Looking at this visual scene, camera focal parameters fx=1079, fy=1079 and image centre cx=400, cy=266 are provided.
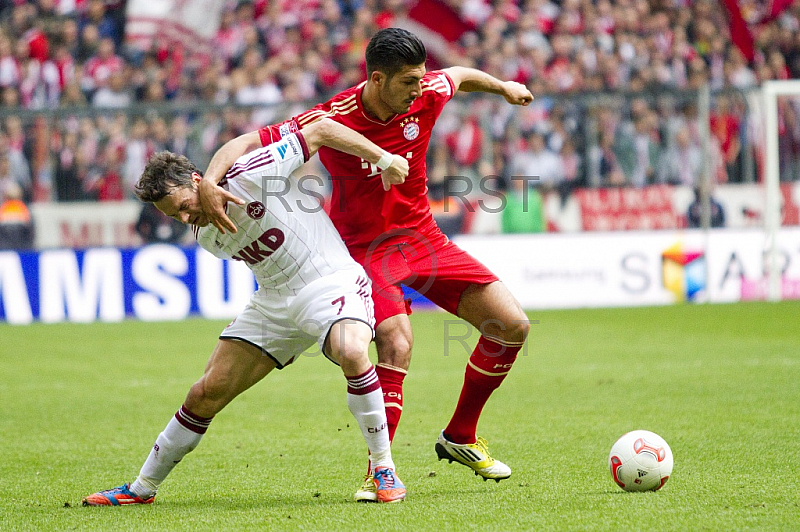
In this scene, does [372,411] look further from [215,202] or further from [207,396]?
[215,202]

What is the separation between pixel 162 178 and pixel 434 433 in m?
2.76

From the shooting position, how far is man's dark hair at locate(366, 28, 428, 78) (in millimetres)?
4875

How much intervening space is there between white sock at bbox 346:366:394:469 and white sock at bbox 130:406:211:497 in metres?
0.71

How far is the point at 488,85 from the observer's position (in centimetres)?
565

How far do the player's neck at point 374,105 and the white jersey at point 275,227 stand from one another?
64cm

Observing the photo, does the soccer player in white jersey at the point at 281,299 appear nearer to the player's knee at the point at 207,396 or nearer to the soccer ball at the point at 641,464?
the player's knee at the point at 207,396

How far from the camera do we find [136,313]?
1305 cm

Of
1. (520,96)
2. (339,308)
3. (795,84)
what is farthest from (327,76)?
(339,308)

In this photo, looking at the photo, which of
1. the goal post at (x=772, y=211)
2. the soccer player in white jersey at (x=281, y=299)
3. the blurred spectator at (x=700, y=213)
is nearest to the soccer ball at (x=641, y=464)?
the soccer player in white jersey at (x=281, y=299)

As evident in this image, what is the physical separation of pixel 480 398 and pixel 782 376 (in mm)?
3772

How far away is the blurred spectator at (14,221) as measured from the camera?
12.7m

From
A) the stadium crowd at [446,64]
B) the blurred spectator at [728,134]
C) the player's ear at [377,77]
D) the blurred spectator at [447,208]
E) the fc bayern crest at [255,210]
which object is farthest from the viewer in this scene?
the blurred spectator at [728,134]

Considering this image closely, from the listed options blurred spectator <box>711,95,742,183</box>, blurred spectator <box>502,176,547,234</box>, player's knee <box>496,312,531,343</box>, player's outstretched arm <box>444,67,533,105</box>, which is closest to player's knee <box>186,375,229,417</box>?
player's knee <box>496,312,531,343</box>

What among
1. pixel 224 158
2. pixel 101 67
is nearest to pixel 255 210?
pixel 224 158
